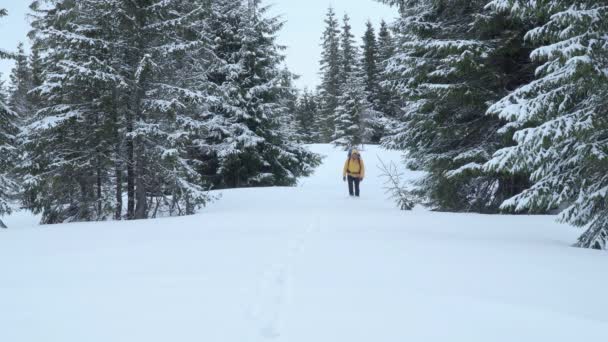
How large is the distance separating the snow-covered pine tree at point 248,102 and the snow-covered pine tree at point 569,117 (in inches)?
467

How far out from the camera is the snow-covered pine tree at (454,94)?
29.7ft

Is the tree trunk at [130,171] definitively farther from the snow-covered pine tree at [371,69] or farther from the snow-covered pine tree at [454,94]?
the snow-covered pine tree at [371,69]

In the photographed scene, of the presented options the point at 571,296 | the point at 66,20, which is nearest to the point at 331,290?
the point at 571,296

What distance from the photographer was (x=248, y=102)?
1673cm

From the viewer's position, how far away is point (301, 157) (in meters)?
19.2

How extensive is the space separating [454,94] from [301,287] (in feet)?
24.3

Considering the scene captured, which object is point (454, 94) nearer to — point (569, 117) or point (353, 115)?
point (569, 117)

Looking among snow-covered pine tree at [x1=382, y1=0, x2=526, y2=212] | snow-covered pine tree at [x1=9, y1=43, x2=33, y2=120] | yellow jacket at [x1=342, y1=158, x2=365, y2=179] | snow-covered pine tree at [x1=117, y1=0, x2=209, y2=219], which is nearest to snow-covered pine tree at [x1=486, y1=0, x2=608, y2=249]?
snow-covered pine tree at [x1=382, y1=0, x2=526, y2=212]

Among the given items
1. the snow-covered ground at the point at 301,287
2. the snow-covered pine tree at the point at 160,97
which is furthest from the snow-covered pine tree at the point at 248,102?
the snow-covered ground at the point at 301,287

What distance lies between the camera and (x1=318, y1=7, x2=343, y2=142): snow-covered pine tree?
47.3m

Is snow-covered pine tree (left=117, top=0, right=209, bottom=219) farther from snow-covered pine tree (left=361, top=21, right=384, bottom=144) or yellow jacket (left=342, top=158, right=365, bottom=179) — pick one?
snow-covered pine tree (left=361, top=21, right=384, bottom=144)

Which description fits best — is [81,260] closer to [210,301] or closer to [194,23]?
[210,301]

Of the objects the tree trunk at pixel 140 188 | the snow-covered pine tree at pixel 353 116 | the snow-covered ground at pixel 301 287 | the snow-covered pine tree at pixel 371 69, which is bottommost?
the snow-covered ground at pixel 301 287

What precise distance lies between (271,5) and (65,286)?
16.7 m
